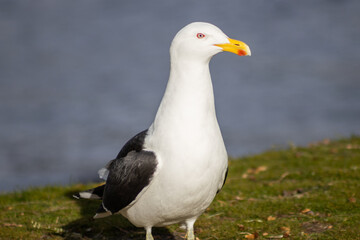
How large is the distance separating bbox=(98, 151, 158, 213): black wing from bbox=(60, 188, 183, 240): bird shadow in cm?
139

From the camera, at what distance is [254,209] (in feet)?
26.2

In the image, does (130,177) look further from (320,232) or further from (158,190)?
(320,232)

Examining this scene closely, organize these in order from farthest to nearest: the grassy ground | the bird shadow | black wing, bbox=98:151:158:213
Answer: the bird shadow → the grassy ground → black wing, bbox=98:151:158:213

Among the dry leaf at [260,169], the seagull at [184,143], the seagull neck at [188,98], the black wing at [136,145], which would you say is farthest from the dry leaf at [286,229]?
the dry leaf at [260,169]

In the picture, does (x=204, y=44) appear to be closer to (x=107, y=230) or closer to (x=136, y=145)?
(x=136, y=145)

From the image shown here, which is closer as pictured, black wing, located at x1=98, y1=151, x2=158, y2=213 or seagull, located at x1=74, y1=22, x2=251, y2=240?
seagull, located at x1=74, y1=22, x2=251, y2=240

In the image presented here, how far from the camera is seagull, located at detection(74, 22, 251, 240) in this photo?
5188 mm

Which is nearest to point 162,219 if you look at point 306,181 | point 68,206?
point 68,206

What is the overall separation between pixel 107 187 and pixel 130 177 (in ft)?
2.05

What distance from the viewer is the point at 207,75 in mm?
5367

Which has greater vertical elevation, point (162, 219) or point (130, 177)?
point (130, 177)

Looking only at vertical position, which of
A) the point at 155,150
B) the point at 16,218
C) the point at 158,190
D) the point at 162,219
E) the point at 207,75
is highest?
the point at 207,75

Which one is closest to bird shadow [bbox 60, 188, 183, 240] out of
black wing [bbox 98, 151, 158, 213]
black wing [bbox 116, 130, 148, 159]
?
black wing [bbox 98, 151, 158, 213]

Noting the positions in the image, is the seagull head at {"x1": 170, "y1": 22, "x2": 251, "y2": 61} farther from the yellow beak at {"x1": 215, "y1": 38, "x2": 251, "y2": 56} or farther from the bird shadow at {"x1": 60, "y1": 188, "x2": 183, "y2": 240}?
the bird shadow at {"x1": 60, "y1": 188, "x2": 183, "y2": 240}
